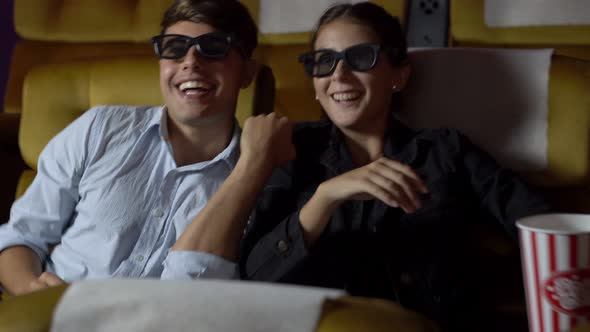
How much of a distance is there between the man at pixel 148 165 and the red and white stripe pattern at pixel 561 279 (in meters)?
0.61

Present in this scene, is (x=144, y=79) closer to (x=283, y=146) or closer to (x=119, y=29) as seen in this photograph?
(x=283, y=146)

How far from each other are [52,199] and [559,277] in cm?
97

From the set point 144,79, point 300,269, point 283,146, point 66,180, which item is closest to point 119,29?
point 144,79

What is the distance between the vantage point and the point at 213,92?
4.31 feet

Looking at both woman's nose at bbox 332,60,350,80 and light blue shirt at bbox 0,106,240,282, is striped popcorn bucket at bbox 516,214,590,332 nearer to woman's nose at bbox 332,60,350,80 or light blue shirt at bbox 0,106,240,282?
woman's nose at bbox 332,60,350,80

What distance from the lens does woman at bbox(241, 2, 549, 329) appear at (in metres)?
1.15

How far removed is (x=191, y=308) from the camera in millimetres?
450

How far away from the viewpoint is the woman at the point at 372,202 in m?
1.15

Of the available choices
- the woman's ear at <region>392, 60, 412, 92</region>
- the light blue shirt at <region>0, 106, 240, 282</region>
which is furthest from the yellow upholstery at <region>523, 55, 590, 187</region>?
the light blue shirt at <region>0, 106, 240, 282</region>

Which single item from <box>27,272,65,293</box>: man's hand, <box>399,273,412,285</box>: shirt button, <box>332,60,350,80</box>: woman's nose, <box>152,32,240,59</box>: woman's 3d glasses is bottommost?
<box>399,273,412,285</box>: shirt button

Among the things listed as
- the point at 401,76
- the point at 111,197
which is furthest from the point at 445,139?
the point at 111,197

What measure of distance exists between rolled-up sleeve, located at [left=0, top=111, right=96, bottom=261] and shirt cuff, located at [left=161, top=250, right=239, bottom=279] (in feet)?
1.04

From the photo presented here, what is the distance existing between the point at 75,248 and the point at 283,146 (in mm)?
443

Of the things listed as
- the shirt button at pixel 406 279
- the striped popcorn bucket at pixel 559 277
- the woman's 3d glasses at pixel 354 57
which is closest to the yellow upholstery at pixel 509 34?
the woman's 3d glasses at pixel 354 57
